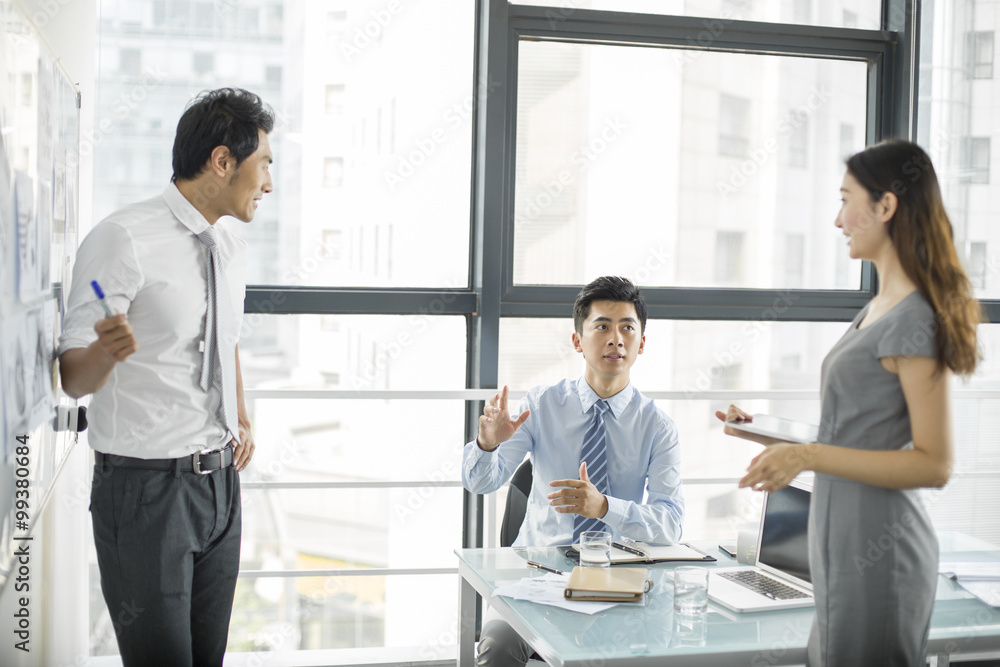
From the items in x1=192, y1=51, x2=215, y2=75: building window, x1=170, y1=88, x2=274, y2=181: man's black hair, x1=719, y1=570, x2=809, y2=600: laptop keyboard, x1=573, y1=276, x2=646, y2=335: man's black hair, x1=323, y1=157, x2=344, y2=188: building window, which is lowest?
x1=719, y1=570, x2=809, y2=600: laptop keyboard

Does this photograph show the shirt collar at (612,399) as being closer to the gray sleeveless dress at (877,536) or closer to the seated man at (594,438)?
the seated man at (594,438)

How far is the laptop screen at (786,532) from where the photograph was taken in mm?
1701

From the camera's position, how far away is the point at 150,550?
4.90 ft

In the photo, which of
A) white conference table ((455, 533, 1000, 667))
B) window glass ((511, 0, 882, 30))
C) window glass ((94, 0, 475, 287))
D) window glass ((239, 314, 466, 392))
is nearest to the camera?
white conference table ((455, 533, 1000, 667))

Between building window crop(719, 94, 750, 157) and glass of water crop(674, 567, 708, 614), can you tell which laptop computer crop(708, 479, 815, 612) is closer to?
glass of water crop(674, 567, 708, 614)

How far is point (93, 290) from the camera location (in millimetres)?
1395

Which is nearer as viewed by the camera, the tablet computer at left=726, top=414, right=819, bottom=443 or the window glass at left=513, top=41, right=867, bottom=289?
the tablet computer at left=726, top=414, right=819, bottom=443

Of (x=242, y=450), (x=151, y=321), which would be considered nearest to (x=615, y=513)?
(x=242, y=450)

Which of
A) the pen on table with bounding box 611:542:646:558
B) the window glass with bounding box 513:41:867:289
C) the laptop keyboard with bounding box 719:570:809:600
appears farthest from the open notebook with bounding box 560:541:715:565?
the window glass with bounding box 513:41:867:289

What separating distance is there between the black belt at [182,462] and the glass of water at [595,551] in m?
0.69

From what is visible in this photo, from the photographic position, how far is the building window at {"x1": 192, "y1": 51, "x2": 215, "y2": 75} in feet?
8.20

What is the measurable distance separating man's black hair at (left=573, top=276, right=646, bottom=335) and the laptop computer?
582 mm

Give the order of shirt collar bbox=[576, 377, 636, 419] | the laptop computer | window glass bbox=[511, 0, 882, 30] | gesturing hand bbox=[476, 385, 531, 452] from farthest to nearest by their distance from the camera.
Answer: window glass bbox=[511, 0, 882, 30], shirt collar bbox=[576, 377, 636, 419], gesturing hand bbox=[476, 385, 531, 452], the laptop computer
